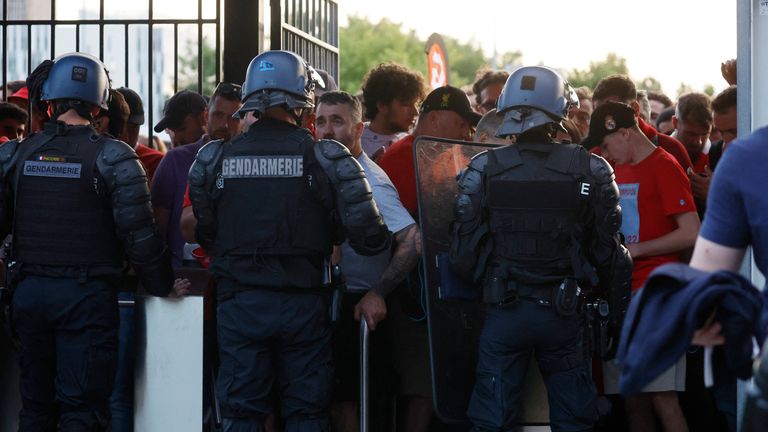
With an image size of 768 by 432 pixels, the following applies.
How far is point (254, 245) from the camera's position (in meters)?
5.10

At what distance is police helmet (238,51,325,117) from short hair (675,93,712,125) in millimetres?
3008

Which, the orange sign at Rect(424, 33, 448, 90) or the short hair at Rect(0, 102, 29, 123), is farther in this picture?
the orange sign at Rect(424, 33, 448, 90)

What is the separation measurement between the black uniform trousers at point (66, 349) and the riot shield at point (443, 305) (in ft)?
4.46

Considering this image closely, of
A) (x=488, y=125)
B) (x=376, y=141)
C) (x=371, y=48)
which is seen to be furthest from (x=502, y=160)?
(x=371, y=48)

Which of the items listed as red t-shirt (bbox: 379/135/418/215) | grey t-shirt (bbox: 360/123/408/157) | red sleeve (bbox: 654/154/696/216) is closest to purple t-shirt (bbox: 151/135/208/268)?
red t-shirt (bbox: 379/135/418/215)

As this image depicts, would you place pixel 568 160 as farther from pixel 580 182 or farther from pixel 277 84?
pixel 277 84

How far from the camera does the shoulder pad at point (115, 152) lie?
524 cm

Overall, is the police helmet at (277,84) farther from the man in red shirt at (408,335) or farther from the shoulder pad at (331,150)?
the man in red shirt at (408,335)

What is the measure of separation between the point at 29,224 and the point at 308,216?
1187 mm

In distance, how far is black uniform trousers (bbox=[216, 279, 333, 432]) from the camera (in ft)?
16.7

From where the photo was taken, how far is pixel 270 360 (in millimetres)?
5160

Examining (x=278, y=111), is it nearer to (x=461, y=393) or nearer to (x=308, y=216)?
(x=308, y=216)

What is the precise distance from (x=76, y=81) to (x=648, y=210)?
103 inches

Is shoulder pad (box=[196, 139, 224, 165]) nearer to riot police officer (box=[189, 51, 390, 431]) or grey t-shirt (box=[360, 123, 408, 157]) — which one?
riot police officer (box=[189, 51, 390, 431])
